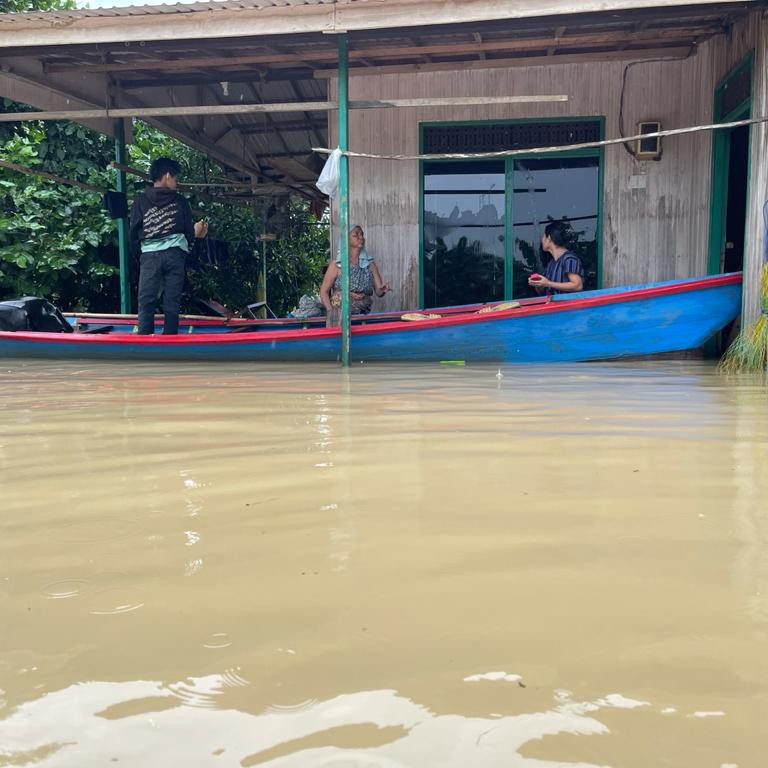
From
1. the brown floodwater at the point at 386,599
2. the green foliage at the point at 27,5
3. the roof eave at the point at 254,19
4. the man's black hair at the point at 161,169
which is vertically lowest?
the brown floodwater at the point at 386,599

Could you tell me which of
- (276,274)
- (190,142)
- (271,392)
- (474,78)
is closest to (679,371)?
(271,392)

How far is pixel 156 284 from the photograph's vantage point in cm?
746

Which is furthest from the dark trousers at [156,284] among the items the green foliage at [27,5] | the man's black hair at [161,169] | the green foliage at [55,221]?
the green foliage at [27,5]

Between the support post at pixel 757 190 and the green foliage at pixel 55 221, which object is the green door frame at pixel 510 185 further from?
the green foliage at pixel 55 221

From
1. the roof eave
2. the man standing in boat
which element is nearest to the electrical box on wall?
the roof eave

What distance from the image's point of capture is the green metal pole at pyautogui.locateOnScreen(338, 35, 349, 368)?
6.49 metres

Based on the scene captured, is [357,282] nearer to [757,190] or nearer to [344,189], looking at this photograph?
[344,189]

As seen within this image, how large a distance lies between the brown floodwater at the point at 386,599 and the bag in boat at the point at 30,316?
217 inches

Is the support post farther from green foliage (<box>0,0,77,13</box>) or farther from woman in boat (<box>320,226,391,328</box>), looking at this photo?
green foliage (<box>0,0,77,13</box>)

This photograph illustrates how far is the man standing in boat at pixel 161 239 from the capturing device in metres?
7.31

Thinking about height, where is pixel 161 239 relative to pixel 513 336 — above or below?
above

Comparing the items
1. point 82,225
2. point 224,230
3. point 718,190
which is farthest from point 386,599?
point 224,230

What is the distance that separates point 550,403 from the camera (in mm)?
3891

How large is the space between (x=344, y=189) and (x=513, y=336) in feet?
5.96
